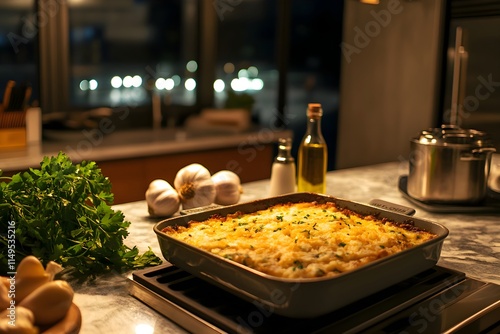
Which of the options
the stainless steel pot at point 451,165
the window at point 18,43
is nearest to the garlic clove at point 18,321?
the stainless steel pot at point 451,165

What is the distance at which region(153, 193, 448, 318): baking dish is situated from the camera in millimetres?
826

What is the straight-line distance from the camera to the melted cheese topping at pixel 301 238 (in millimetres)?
935

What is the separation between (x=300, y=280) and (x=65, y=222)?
21.7 inches

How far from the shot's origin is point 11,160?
2.40 m

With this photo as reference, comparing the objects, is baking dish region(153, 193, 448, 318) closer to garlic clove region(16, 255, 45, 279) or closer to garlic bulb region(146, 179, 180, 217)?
garlic clove region(16, 255, 45, 279)

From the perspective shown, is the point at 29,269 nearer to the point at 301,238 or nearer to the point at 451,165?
the point at 301,238

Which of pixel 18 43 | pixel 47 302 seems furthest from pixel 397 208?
pixel 18 43

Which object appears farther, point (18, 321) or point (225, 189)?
point (225, 189)

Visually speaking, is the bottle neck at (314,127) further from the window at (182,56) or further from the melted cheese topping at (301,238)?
the window at (182,56)

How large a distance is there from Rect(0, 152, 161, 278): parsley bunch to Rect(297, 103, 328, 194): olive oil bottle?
0.65 metres

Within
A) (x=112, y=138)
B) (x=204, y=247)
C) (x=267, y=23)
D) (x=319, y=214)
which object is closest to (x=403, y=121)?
(x=267, y=23)

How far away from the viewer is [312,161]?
1.69 m

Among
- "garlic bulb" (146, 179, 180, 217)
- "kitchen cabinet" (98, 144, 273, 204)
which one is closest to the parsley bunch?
"garlic bulb" (146, 179, 180, 217)

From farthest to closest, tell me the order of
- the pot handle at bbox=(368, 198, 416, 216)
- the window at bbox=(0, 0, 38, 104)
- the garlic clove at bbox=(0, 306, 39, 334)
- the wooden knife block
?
the window at bbox=(0, 0, 38, 104) < the wooden knife block < the pot handle at bbox=(368, 198, 416, 216) < the garlic clove at bbox=(0, 306, 39, 334)
